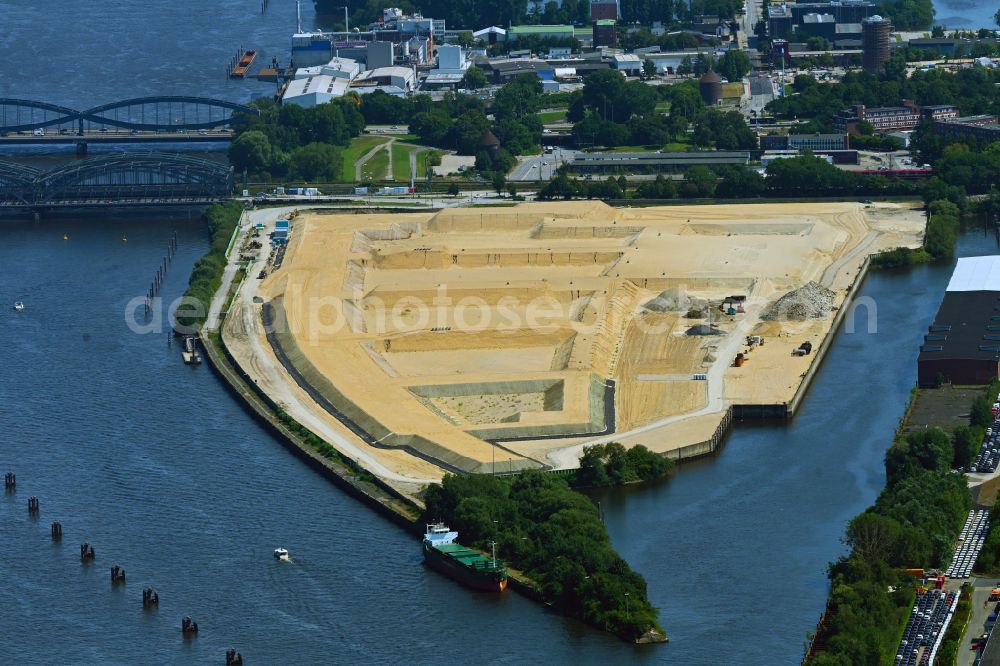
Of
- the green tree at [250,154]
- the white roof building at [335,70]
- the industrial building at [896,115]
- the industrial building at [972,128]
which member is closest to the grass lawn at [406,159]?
the green tree at [250,154]

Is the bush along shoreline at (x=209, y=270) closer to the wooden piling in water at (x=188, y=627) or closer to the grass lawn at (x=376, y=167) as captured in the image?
the grass lawn at (x=376, y=167)

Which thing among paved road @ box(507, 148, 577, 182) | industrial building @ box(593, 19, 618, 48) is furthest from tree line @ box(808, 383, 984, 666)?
industrial building @ box(593, 19, 618, 48)

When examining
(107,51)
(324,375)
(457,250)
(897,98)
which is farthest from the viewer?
(107,51)

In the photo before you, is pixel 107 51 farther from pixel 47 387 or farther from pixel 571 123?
pixel 47 387

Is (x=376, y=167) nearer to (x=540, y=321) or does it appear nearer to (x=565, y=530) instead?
(x=540, y=321)

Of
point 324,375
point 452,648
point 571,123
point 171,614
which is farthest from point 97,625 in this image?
point 571,123

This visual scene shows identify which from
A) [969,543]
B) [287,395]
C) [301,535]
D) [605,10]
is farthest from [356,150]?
[969,543]

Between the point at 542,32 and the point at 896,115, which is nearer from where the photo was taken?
the point at 896,115
